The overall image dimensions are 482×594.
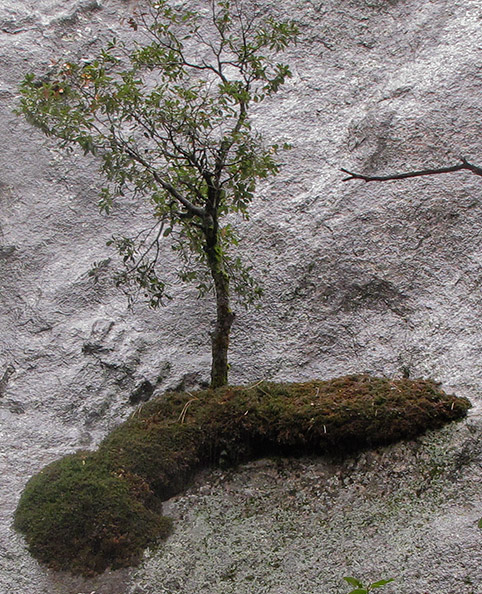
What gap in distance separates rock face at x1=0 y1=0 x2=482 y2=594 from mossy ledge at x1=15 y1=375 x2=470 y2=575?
15cm

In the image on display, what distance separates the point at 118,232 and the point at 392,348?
3.12m

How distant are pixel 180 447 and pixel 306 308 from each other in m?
1.86

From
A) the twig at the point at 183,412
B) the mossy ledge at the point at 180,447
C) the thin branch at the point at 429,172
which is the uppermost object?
the thin branch at the point at 429,172

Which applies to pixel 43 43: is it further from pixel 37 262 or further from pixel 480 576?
pixel 480 576

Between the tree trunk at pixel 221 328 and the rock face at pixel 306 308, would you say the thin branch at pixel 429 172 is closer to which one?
the rock face at pixel 306 308

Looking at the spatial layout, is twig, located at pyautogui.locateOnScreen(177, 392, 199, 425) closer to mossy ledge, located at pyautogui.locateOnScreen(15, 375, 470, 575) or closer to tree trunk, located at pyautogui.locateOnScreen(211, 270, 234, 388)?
mossy ledge, located at pyautogui.locateOnScreen(15, 375, 470, 575)

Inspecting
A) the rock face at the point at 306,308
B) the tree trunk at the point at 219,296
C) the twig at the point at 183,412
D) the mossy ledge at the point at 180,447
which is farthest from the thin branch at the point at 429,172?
the twig at the point at 183,412

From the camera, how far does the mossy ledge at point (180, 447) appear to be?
4.23 m

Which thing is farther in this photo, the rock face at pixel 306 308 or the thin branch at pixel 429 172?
the rock face at pixel 306 308

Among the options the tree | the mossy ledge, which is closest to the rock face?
the mossy ledge

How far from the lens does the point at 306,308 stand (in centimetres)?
587

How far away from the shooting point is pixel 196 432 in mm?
4707

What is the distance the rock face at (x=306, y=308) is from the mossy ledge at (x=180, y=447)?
147 millimetres

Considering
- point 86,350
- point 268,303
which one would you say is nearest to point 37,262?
point 86,350
